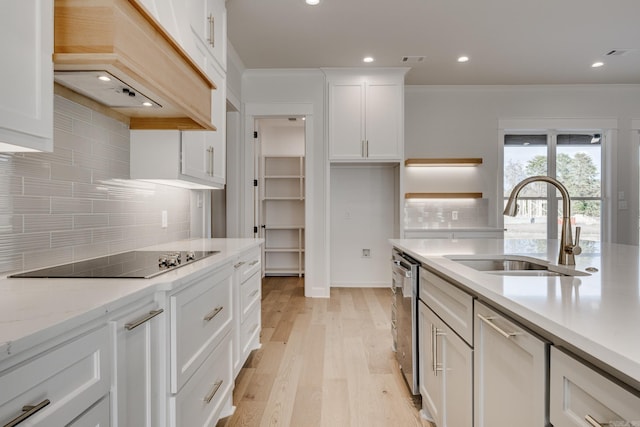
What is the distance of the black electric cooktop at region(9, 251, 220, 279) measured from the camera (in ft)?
4.14

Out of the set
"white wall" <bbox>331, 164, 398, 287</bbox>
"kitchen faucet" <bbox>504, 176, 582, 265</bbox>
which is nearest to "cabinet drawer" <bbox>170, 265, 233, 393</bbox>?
"kitchen faucet" <bbox>504, 176, 582, 265</bbox>

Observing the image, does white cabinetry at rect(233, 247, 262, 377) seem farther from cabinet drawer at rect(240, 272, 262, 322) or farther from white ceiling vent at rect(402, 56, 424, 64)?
white ceiling vent at rect(402, 56, 424, 64)

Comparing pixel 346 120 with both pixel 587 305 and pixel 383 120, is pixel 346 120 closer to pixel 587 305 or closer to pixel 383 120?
pixel 383 120

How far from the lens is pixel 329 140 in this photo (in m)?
4.47

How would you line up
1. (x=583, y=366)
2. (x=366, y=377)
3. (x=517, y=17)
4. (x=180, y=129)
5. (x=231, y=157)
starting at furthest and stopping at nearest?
(x=231, y=157) → (x=517, y=17) → (x=366, y=377) → (x=180, y=129) → (x=583, y=366)

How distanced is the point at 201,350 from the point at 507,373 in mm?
1134

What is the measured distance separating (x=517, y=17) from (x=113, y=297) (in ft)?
12.4

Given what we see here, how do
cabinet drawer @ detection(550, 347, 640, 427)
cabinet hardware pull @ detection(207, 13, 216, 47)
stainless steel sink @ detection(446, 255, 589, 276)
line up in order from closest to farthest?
cabinet drawer @ detection(550, 347, 640, 427) → stainless steel sink @ detection(446, 255, 589, 276) → cabinet hardware pull @ detection(207, 13, 216, 47)

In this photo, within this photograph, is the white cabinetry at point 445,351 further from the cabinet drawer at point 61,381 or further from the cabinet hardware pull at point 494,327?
the cabinet drawer at point 61,381

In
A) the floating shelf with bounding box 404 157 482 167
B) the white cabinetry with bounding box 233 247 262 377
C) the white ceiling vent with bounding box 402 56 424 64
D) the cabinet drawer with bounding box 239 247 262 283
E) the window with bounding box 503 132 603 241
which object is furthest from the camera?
the window with bounding box 503 132 603 241

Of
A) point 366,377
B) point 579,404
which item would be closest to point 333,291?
point 366,377

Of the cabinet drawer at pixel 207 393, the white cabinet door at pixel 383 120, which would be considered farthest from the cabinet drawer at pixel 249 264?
the white cabinet door at pixel 383 120

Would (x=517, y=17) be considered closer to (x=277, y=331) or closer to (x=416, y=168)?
(x=416, y=168)

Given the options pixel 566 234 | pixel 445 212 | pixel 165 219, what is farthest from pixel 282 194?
pixel 566 234
